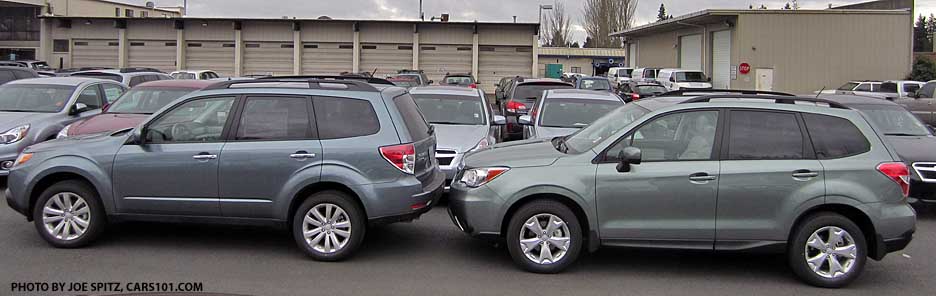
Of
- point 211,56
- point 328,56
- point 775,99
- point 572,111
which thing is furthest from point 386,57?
point 775,99

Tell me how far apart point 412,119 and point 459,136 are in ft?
9.83

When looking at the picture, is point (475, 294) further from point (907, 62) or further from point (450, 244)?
point (907, 62)

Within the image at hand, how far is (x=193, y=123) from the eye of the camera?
7.00 meters

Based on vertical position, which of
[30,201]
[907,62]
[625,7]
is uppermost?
[625,7]

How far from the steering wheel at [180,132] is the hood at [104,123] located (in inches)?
162

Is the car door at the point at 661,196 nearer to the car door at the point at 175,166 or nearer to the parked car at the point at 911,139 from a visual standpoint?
the parked car at the point at 911,139

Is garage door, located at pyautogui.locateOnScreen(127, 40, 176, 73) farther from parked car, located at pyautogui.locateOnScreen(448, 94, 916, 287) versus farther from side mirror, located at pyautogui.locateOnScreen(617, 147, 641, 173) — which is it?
side mirror, located at pyautogui.locateOnScreen(617, 147, 641, 173)

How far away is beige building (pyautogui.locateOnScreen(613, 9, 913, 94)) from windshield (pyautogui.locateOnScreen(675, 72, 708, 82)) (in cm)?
155

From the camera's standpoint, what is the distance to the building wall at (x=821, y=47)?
3728 centimetres

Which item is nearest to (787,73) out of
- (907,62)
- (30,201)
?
(907,62)

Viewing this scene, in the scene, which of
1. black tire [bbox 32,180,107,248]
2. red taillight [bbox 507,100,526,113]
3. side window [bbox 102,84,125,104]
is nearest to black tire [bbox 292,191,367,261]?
black tire [bbox 32,180,107,248]

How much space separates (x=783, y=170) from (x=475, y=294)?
271 cm

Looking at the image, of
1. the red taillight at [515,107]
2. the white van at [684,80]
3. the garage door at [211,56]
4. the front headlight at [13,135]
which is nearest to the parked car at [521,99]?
the red taillight at [515,107]

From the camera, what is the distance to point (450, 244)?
7566 mm
